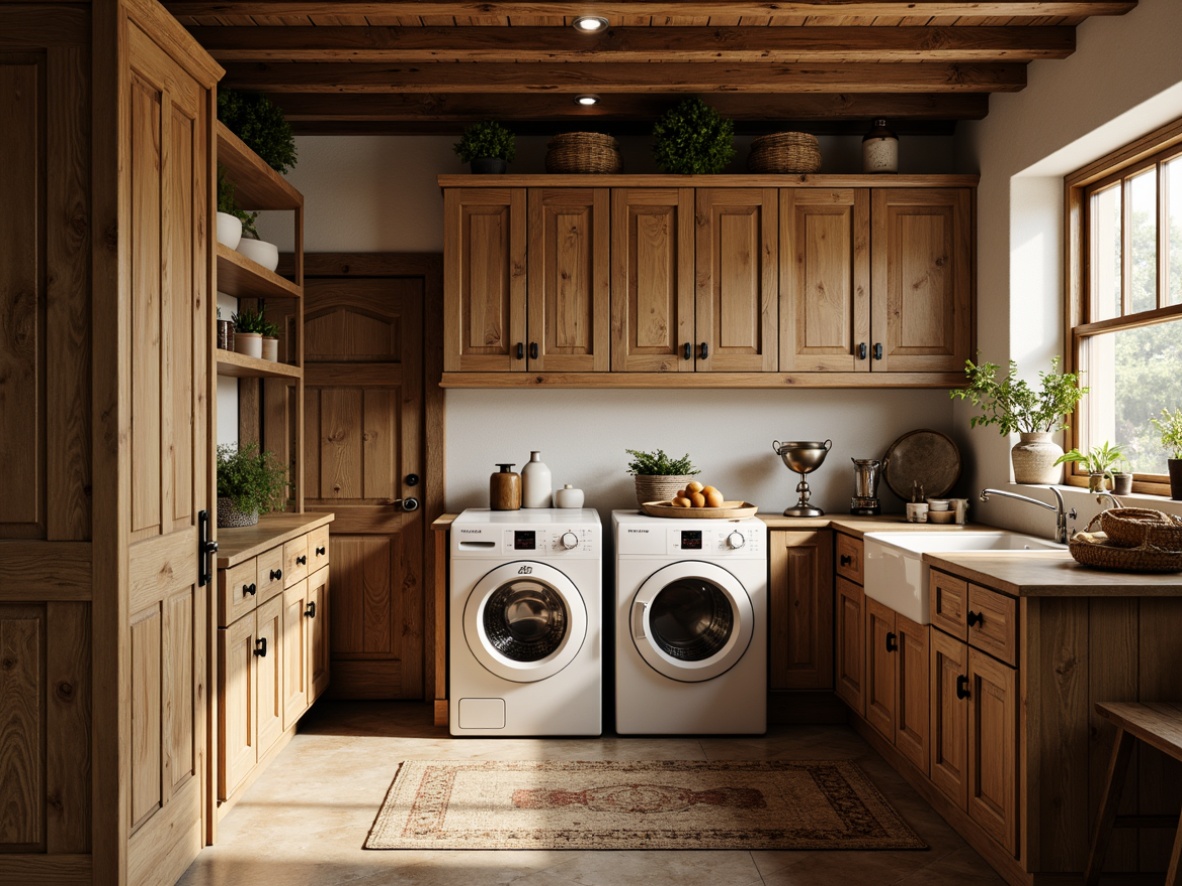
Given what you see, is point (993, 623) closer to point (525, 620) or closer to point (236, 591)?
point (525, 620)

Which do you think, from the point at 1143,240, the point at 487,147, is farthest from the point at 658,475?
the point at 1143,240

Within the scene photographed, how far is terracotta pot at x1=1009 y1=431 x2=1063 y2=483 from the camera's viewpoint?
3654 mm

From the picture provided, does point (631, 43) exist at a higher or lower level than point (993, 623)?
higher

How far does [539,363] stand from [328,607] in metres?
1.46

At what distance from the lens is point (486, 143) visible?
420cm

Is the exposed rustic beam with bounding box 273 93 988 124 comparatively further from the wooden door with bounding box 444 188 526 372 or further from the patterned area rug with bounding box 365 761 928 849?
the patterned area rug with bounding box 365 761 928 849

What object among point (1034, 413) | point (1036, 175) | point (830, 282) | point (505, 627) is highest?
point (1036, 175)

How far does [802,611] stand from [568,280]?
173cm

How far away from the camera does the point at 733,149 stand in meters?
4.41

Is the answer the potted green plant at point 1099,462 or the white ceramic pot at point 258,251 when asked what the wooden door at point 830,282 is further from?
the white ceramic pot at point 258,251

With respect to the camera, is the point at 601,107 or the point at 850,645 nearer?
the point at 850,645

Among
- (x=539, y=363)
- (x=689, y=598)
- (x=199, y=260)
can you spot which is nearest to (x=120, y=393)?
(x=199, y=260)

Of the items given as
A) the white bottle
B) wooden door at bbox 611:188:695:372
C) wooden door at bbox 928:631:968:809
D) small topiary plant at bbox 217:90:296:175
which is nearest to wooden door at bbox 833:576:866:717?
wooden door at bbox 928:631:968:809

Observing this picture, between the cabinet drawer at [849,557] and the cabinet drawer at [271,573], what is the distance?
2.19m
